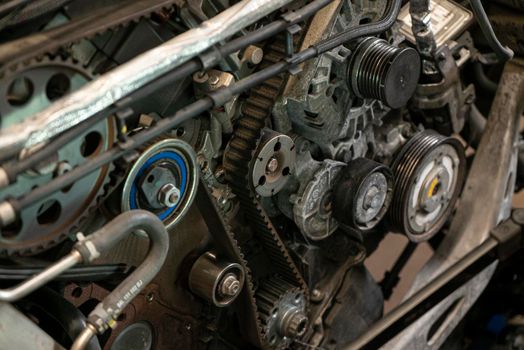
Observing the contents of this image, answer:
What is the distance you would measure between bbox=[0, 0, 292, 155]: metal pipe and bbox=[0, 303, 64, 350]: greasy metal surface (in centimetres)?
32

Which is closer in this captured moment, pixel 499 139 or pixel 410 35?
pixel 410 35

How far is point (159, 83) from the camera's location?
1230mm

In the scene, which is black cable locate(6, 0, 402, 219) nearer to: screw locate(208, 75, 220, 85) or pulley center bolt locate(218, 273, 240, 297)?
screw locate(208, 75, 220, 85)

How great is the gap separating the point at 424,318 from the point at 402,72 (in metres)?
0.67

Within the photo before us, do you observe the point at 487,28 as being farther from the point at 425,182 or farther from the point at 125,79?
the point at 125,79

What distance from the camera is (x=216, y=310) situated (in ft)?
5.58

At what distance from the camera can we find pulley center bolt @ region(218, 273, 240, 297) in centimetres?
156

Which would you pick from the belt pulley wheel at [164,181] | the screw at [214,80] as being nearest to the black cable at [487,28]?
the screw at [214,80]

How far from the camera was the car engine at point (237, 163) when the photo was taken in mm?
1198

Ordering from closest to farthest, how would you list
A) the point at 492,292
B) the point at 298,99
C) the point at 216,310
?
the point at 298,99, the point at 216,310, the point at 492,292

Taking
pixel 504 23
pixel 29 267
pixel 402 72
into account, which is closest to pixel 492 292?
pixel 504 23

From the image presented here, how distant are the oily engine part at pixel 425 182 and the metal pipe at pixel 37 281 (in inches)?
35.9

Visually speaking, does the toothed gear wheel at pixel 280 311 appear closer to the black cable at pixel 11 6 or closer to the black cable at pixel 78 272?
the black cable at pixel 78 272

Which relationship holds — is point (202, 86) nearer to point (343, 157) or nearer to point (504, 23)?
point (343, 157)
